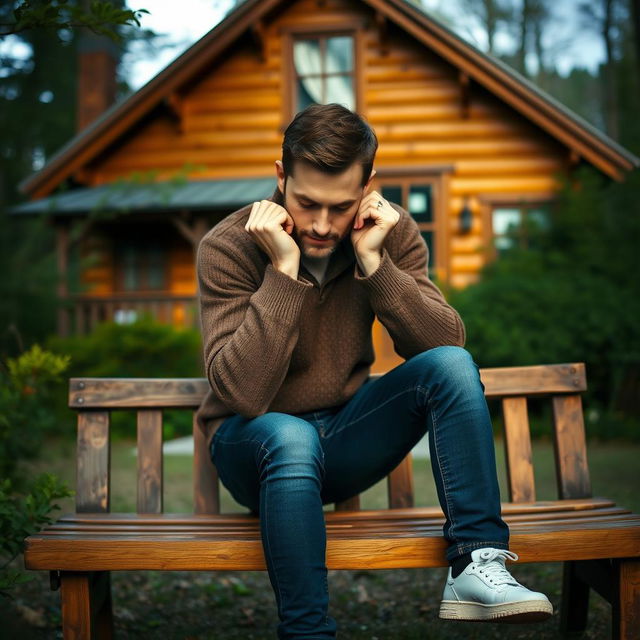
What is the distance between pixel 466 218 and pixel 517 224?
72cm

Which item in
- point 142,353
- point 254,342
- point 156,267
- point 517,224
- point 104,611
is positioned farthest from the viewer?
point 156,267

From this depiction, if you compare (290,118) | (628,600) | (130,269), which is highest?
(290,118)

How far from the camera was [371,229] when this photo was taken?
2.53m

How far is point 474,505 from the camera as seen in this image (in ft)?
6.98

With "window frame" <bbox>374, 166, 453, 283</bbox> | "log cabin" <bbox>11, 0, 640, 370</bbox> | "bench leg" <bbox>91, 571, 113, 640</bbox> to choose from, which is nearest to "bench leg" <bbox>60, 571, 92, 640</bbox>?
"bench leg" <bbox>91, 571, 113, 640</bbox>

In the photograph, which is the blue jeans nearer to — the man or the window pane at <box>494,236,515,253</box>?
the man

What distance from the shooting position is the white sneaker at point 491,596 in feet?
6.41

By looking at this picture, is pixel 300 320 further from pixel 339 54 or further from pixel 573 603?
pixel 339 54

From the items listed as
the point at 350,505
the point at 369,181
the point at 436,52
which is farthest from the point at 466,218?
the point at 369,181

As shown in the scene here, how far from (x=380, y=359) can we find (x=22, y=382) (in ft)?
24.6

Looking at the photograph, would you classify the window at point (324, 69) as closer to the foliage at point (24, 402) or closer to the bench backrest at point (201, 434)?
the foliage at point (24, 402)

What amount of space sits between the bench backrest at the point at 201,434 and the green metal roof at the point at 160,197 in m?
6.85

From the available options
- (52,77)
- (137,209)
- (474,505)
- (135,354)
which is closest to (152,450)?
(474,505)

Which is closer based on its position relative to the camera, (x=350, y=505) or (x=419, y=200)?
(x=350, y=505)
